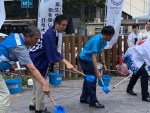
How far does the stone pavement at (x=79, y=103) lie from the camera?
6.20 meters

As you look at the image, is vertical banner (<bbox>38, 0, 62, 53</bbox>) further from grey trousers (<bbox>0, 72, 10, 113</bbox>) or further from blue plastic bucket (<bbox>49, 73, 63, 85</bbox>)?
grey trousers (<bbox>0, 72, 10, 113</bbox>)

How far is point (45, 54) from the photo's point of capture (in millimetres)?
5617

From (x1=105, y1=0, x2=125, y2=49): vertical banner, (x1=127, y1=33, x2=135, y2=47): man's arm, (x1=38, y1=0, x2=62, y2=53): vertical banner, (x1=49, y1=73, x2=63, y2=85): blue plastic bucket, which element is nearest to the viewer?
(x1=49, y1=73, x2=63, y2=85): blue plastic bucket

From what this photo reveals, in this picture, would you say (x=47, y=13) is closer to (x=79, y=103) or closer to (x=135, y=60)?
(x=135, y=60)

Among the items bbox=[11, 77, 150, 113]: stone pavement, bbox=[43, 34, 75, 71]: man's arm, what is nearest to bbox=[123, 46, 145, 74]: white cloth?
bbox=[11, 77, 150, 113]: stone pavement

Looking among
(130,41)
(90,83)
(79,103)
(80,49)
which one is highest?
(130,41)

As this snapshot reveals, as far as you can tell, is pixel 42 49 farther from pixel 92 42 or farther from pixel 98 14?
pixel 98 14

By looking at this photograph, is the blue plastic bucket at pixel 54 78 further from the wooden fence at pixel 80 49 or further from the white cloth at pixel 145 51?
the wooden fence at pixel 80 49

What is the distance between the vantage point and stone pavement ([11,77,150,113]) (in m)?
6.20

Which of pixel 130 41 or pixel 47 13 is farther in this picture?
pixel 130 41

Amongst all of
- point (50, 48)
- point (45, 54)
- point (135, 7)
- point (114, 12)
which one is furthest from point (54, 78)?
point (135, 7)

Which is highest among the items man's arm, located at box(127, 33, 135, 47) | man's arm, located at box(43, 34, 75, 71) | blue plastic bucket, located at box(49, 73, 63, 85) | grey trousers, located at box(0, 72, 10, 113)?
man's arm, located at box(43, 34, 75, 71)

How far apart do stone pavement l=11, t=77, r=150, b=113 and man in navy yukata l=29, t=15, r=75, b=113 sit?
67 centimetres

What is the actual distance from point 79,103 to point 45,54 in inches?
62.6
